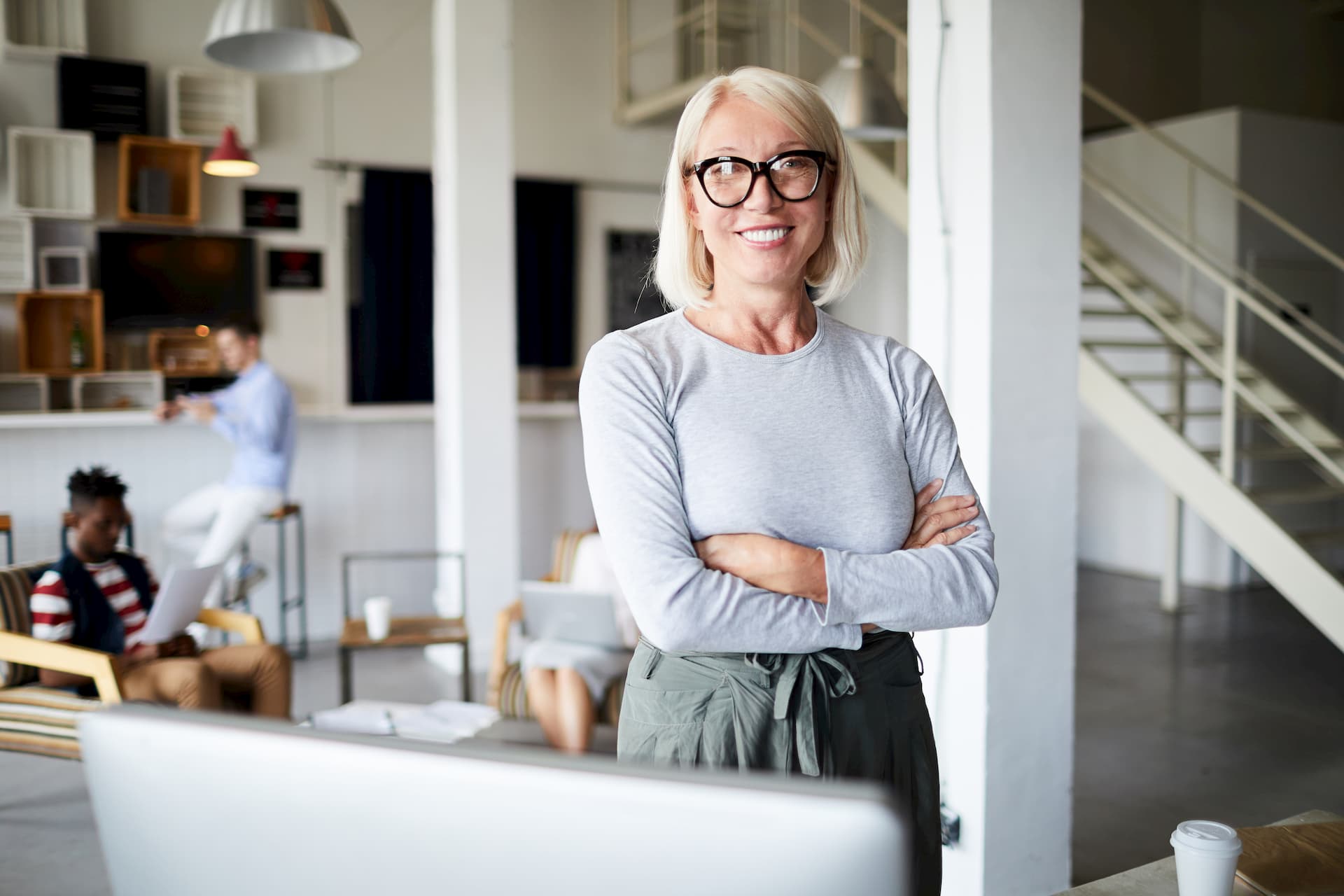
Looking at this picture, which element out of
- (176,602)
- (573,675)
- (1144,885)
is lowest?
(573,675)

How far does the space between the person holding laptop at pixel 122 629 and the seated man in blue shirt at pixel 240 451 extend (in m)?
1.67

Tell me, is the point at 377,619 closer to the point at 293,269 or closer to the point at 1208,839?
the point at 293,269

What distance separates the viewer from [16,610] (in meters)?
3.87

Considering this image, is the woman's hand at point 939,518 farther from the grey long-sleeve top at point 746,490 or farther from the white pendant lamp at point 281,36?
the white pendant lamp at point 281,36

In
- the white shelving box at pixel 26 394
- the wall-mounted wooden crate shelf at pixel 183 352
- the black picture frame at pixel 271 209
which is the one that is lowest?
the white shelving box at pixel 26 394

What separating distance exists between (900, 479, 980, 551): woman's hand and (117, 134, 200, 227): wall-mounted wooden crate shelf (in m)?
5.64

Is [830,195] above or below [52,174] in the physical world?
below

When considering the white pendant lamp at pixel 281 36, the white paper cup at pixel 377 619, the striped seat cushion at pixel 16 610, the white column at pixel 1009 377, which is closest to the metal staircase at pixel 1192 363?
the white column at pixel 1009 377

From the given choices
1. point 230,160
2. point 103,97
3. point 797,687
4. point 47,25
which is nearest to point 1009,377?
point 797,687

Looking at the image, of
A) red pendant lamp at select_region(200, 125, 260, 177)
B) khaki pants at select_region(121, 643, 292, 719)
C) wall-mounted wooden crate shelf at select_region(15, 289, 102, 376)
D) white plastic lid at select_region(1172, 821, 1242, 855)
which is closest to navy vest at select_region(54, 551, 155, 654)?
khaki pants at select_region(121, 643, 292, 719)

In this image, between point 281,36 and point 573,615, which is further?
point 281,36

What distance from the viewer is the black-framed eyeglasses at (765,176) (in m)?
1.41

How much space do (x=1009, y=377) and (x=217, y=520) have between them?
445 cm

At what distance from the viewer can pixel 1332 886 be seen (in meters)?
1.36
